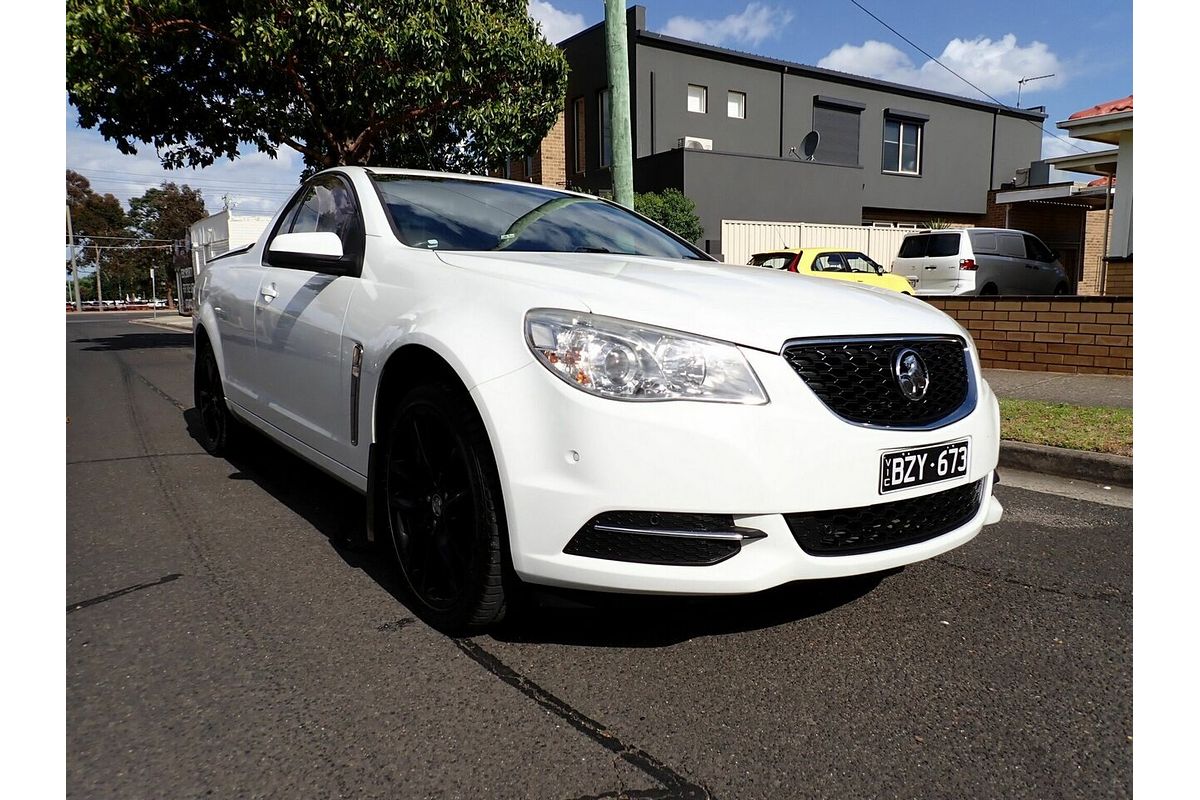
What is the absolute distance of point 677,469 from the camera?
2148mm

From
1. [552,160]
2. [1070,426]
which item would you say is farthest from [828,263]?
[1070,426]

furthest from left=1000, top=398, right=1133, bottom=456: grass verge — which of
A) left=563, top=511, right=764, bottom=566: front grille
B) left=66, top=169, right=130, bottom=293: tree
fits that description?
left=66, top=169, right=130, bottom=293: tree

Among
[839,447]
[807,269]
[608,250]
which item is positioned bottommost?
[839,447]

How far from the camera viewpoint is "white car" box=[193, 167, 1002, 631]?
2.17 metres

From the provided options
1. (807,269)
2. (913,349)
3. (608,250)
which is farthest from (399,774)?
(807,269)

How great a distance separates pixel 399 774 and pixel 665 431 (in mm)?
1017

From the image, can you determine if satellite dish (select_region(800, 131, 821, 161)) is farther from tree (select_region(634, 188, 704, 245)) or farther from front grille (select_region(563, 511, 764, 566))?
front grille (select_region(563, 511, 764, 566))

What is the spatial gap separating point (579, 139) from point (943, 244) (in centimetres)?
987

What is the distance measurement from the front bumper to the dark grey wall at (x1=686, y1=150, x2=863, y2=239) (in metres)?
17.6

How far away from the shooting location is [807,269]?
14711 mm

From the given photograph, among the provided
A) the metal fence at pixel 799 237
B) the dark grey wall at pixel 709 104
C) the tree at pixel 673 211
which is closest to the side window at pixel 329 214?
the tree at pixel 673 211

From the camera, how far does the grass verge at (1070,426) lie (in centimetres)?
503

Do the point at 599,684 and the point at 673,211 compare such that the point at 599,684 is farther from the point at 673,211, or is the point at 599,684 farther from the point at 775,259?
Result: the point at 673,211
